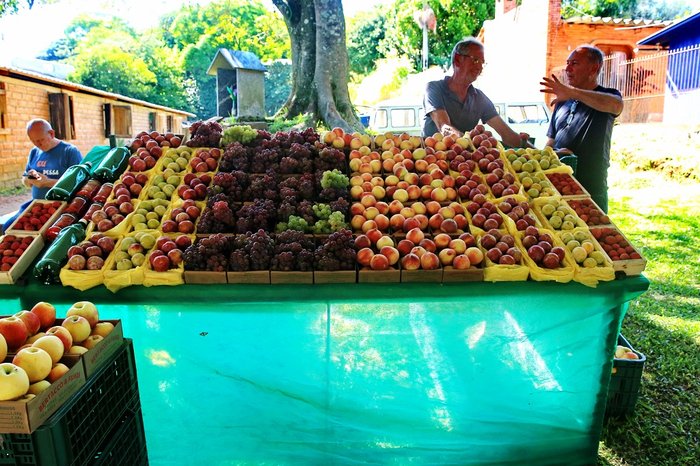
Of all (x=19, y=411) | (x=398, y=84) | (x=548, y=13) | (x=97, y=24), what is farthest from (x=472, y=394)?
(x=97, y=24)

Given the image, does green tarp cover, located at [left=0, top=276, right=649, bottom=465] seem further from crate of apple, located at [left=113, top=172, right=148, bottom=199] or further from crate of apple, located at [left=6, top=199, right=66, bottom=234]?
crate of apple, located at [left=113, top=172, right=148, bottom=199]

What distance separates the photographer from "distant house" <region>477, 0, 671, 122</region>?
1727cm

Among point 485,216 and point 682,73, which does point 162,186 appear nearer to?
point 485,216

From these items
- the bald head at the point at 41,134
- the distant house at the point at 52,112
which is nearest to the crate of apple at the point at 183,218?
the bald head at the point at 41,134

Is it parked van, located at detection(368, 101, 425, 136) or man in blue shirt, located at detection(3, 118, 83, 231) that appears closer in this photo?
man in blue shirt, located at detection(3, 118, 83, 231)

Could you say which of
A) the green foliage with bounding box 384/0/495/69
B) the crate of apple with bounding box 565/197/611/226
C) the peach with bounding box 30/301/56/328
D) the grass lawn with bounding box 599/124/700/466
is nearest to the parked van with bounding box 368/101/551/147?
the grass lawn with bounding box 599/124/700/466

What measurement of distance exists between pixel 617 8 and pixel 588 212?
30.9 metres

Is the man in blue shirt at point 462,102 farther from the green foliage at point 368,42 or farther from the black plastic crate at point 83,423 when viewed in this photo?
the green foliage at point 368,42

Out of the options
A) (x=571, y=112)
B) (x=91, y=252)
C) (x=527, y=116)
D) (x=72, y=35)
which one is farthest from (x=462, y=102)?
(x=72, y=35)

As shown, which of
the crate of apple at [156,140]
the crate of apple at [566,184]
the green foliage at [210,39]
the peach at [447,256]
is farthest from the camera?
the green foliage at [210,39]

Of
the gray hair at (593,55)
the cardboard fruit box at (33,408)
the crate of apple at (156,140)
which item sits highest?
the gray hair at (593,55)

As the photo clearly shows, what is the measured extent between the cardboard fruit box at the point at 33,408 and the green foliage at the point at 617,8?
2921 cm

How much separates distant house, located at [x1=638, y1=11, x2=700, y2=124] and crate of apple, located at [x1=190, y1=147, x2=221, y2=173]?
1338cm

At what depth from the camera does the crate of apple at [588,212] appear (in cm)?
309
